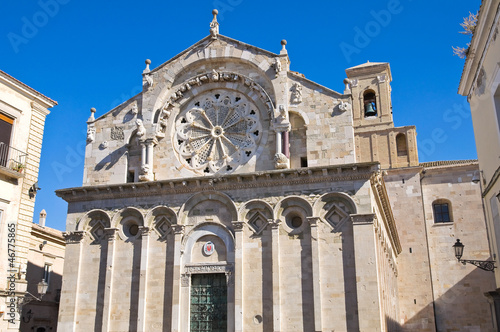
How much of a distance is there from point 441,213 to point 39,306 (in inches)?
866

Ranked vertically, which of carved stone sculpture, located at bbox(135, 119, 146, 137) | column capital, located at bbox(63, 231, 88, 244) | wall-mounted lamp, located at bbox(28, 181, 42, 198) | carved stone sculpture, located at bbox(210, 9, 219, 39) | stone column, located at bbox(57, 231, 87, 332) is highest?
carved stone sculpture, located at bbox(210, 9, 219, 39)

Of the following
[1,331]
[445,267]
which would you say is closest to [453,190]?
[445,267]

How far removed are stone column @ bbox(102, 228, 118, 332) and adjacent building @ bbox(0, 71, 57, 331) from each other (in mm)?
2762

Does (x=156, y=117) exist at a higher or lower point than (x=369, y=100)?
lower

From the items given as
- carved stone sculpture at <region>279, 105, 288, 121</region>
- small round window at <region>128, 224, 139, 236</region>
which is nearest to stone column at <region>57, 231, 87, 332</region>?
small round window at <region>128, 224, 139, 236</region>

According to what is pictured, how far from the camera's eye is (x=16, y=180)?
1894 cm

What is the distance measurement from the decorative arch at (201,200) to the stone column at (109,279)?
104 inches

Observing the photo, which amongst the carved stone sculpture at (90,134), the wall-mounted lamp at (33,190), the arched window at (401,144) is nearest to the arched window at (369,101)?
the arched window at (401,144)

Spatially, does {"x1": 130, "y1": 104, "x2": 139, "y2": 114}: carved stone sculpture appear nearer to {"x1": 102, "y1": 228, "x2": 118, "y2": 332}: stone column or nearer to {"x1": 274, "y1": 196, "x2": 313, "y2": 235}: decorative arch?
{"x1": 102, "y1": 228, "x2": 118, "y2": 332}: stone column

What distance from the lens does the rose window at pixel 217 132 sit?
65.9 feet

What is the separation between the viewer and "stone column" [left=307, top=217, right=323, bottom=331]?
55.1 ft

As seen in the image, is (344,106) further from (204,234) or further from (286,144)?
(204,234)

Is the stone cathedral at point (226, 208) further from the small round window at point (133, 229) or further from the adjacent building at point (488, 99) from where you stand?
the adjacent building at point (488, 99)

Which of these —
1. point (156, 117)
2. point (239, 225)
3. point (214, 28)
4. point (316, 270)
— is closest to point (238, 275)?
point (239, 225)
